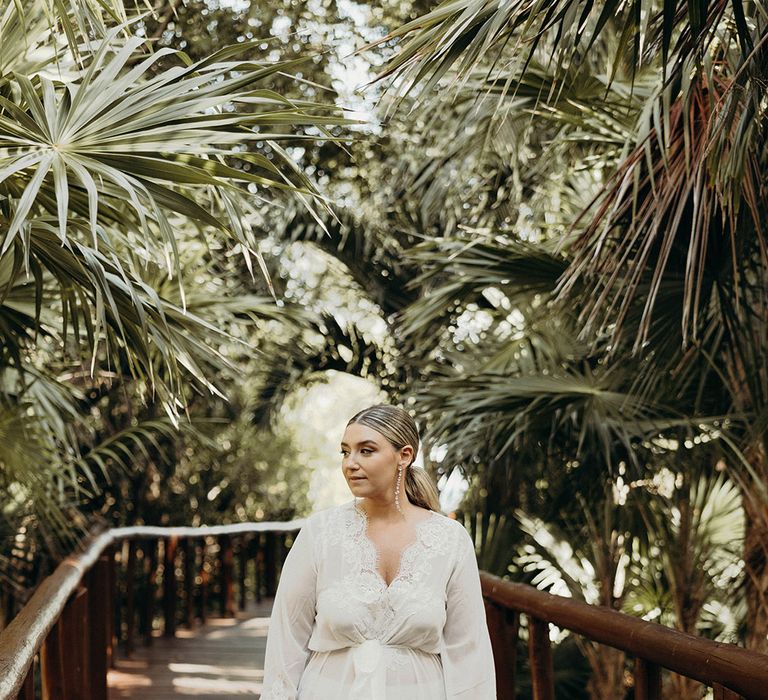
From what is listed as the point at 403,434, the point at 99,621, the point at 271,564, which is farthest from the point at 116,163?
the point at 271,564

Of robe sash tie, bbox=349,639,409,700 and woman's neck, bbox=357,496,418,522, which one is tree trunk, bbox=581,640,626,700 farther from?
robe sash tie, bbox=349,639,409,700

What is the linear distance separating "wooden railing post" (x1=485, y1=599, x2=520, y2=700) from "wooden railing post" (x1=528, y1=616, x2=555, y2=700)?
19.2 inches

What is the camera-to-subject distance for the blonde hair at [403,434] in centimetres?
274

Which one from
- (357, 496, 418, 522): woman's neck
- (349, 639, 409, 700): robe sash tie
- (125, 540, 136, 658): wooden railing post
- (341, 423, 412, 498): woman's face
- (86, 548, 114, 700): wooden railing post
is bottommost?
(125, 540, 136, 658): wooden railing post

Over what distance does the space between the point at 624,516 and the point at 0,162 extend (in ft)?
15.6

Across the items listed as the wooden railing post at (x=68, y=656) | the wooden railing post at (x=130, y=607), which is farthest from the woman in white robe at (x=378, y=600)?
the wooden railing post at (x=130, y=607)

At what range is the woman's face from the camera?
8.84ft

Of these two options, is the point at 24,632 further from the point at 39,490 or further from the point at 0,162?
the point at 39,490

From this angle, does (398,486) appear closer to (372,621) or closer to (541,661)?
(372,621)

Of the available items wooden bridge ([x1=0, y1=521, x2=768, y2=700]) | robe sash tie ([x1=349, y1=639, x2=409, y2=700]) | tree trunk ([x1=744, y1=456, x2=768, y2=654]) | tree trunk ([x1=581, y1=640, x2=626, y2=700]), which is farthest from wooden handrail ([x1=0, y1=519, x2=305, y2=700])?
tree trunk ([x1=581, y1=640, x2=626, y2=700])

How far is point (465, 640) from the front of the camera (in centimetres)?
273

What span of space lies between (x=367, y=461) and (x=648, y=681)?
0.97 meters

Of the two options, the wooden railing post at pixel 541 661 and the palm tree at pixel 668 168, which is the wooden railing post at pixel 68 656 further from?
the palm tree at pixel 668 168

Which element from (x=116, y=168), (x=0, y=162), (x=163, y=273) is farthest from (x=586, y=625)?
(x=163, y=273)
